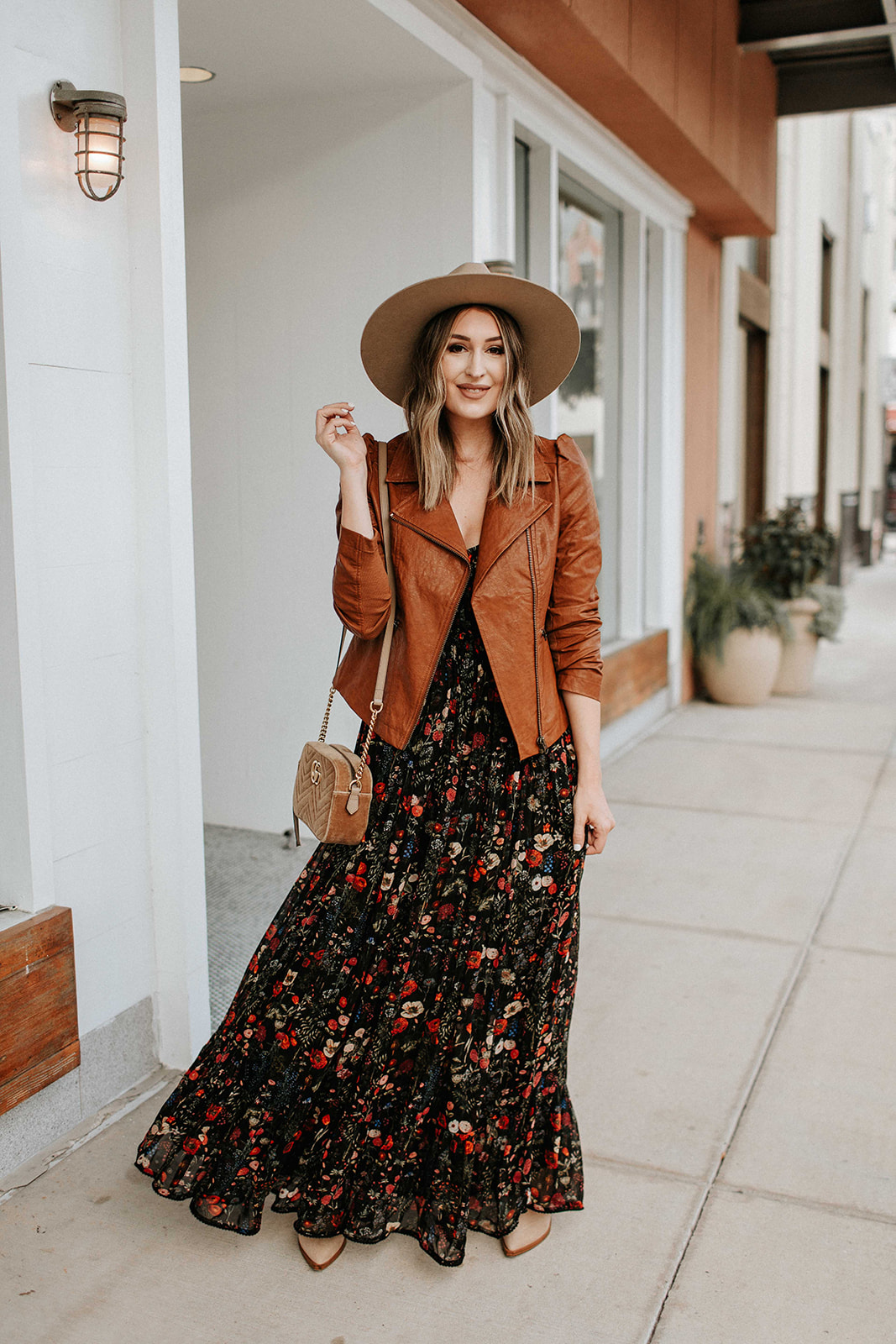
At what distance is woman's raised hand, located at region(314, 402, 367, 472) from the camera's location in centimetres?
219

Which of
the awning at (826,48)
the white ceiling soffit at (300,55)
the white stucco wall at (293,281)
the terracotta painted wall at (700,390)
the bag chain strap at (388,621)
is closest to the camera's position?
the bag chain strap at (388,621)

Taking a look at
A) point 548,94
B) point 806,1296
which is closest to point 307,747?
point 806,1296

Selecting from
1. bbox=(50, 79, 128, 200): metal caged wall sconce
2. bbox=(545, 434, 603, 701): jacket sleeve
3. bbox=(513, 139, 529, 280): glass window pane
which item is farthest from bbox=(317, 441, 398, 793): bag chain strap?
bbox=(513, 139, 529, 280): glass window pane

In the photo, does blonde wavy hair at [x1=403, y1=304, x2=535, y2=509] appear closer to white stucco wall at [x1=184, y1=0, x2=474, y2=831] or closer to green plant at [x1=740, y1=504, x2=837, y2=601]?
white stucco wall at [x1=184, y1=0, x2=474, y2=831]

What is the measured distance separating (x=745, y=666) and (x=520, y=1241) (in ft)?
19.4

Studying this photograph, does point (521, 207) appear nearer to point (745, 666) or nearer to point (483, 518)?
point (483, 518)

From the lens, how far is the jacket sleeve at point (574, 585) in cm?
230

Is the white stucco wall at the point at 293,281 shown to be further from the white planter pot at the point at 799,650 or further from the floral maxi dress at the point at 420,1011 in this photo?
the white planter pot at the point at 799,650

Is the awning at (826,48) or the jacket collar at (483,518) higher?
the awning at (826,48)

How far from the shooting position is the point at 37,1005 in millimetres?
2482

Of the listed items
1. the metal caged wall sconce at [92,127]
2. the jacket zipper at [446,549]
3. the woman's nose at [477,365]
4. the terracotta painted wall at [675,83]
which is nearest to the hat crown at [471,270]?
the woman's nose at [477,365]

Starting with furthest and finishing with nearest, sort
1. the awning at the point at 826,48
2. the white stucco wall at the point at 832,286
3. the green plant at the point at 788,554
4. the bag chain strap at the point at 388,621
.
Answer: the white stucco wall at the point at 832,286, the green plant at the point at 788,554, the awning at the point at 826,48, the bag chain strap at the point at 388,621

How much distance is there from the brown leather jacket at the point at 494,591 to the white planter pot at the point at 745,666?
575cm

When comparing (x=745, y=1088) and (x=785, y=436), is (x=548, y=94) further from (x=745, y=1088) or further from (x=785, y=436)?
(x=785, y=436)
